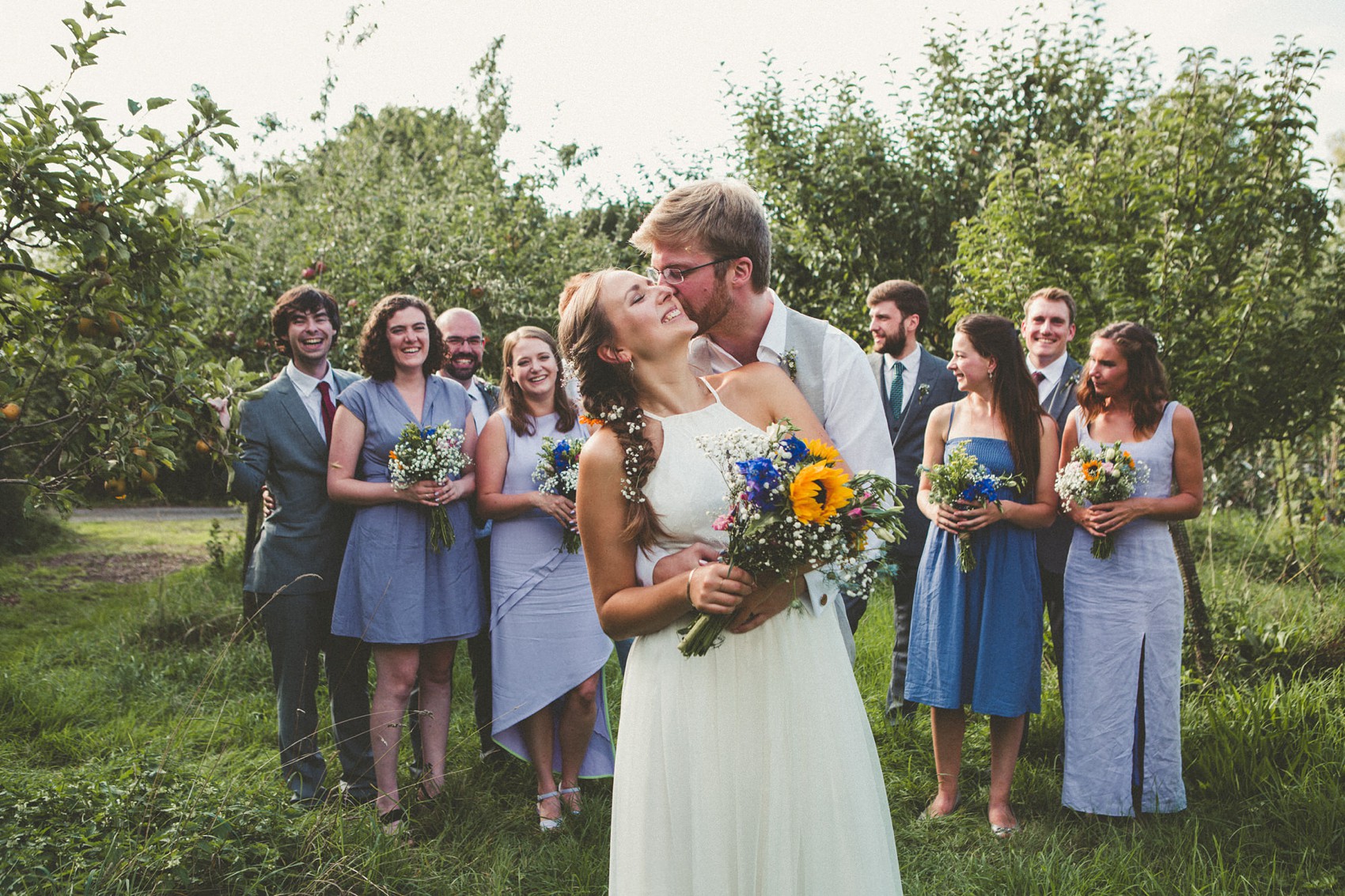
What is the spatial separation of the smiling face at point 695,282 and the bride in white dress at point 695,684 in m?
0.07

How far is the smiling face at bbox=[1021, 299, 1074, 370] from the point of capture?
211 inches

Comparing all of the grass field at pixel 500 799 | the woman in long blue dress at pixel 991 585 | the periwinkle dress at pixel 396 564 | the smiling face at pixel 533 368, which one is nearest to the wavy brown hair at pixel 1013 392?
the woman in long blue dress at pixel 991 585

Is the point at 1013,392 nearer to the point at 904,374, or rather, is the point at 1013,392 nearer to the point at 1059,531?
the point at 1059,531

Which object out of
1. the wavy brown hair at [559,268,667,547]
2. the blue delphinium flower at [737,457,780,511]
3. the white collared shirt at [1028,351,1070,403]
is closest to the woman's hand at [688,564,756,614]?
the blue delphinium flower at [737,457,780,511]

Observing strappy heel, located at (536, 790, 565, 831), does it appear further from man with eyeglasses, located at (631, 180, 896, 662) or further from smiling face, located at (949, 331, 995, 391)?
smiling face, located at (949, 331, 995, 391)

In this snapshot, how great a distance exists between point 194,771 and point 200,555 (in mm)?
11255

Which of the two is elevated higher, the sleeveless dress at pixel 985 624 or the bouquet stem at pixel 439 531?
the bouquet stem at pixel 439 531

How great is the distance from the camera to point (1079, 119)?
12.0 metres

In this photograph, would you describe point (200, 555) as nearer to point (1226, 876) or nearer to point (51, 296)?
point (51, 296)

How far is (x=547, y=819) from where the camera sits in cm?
467

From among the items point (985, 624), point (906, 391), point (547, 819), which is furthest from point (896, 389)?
point (547, 819)

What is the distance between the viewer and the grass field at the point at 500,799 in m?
3.44

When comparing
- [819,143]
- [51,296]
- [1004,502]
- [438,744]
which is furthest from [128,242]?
[819,143]

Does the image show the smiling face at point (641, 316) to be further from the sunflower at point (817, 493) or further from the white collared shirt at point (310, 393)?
the white collared shirt at point (310, 393)
